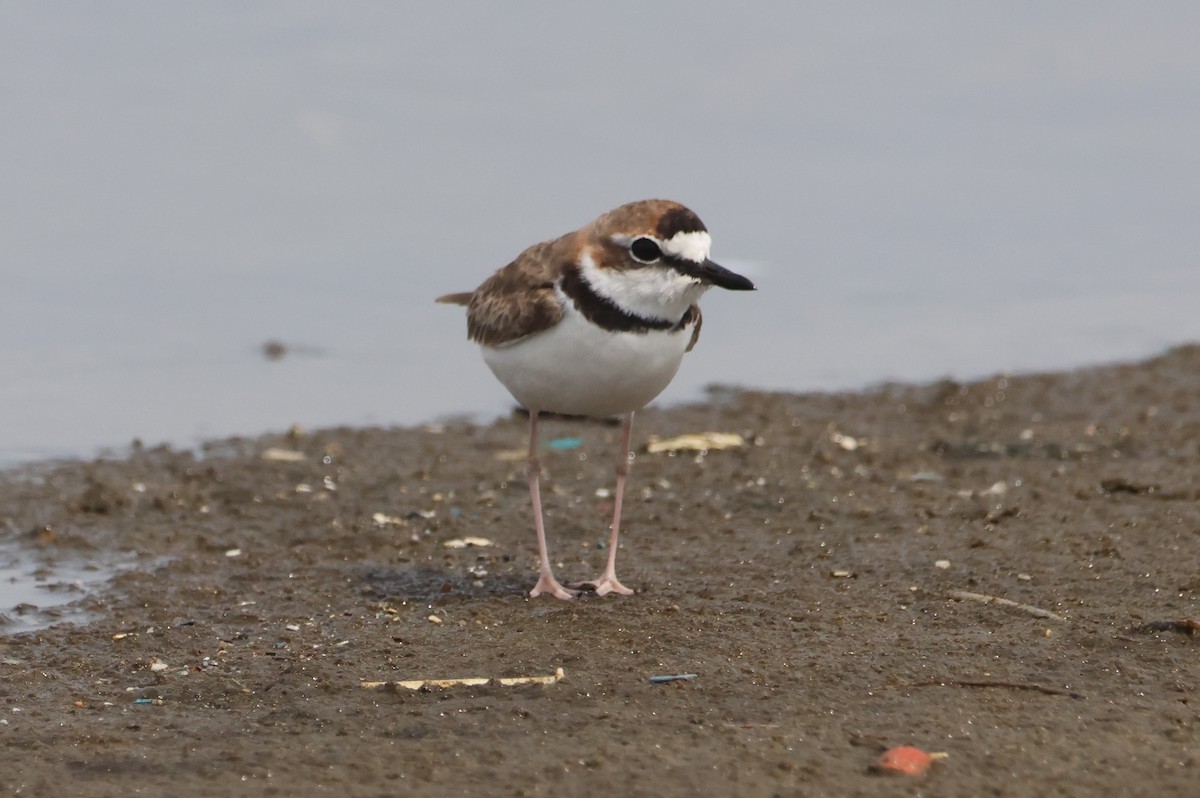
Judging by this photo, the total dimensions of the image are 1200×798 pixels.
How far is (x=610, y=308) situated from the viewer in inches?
195

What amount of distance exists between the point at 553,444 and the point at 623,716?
389 centimetres

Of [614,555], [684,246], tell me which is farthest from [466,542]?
[684,246]

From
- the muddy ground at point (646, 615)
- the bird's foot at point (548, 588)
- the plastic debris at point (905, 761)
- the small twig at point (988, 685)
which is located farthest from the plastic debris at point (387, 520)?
the plastic debris at point (905, 761)

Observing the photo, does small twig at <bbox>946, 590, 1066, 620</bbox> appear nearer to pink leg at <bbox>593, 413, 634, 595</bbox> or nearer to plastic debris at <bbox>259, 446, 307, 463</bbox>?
pink leg at <bbox>593, 413, 634, 595</bbox>

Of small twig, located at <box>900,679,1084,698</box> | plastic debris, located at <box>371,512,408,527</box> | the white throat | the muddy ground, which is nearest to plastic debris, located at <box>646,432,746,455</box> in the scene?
the muddy ground

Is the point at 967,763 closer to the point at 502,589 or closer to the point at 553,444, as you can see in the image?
the point at 502,589

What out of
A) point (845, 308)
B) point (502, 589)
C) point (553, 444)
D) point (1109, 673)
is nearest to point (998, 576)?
point (1109, 673)

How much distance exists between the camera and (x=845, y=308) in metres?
10.7

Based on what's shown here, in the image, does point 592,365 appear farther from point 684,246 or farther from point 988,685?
point 988,685

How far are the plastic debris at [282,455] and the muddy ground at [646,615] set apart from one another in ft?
0.26

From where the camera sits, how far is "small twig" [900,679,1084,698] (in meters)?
4.25

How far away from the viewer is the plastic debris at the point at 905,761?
12.0ft

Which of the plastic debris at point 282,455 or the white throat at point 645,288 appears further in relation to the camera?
the plastic debris at point 282,455

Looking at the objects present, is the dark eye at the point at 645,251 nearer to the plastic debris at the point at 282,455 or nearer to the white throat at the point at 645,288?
the white throat at the point at 645,288
